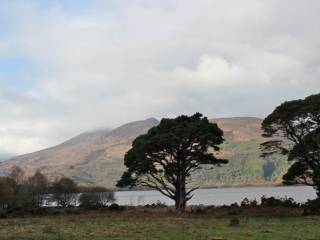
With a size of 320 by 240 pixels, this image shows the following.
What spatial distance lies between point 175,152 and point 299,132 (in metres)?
13.6

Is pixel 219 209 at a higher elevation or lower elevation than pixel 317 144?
lower

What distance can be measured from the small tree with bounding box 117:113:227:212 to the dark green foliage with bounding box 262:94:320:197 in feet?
20.7

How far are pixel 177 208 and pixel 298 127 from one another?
1645 centimetres

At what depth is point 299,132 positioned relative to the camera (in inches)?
2151

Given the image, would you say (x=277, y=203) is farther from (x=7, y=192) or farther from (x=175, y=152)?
(x=7, y=192)

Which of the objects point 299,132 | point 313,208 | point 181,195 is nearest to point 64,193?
point 181,195

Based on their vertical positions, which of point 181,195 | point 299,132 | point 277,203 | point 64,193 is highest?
point 299,132

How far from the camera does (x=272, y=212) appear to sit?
55562 millimetres

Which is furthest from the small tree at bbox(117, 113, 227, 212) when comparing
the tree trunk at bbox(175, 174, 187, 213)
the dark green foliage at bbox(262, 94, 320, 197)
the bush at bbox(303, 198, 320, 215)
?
the bush at bbox(303, 198, 320, 215)

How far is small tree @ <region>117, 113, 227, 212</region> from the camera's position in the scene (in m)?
57.3

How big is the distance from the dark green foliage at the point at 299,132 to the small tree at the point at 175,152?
630cm

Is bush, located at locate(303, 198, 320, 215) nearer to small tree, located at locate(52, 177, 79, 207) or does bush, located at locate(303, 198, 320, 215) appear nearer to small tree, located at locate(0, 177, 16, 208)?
small tree, located at locate(0, 177, 16, 208)

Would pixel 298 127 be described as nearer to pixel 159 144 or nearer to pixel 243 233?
pixel 159 144

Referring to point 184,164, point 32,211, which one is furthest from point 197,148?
point 32,211
